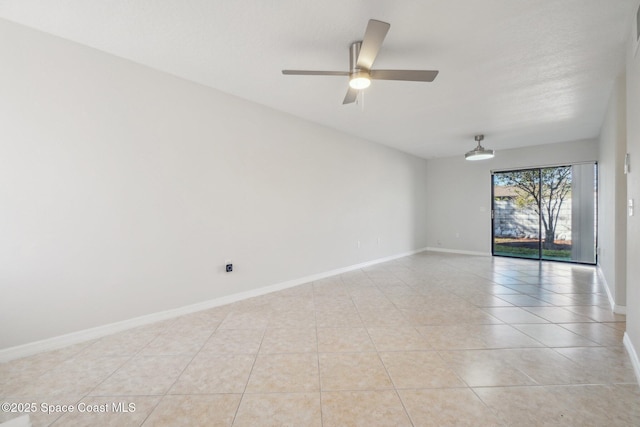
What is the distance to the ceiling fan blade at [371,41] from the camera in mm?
1717

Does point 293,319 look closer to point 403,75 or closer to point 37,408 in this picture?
point 37,408

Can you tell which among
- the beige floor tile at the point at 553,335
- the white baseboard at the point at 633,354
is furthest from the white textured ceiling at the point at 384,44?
the beige floor tile at the point at 553,335

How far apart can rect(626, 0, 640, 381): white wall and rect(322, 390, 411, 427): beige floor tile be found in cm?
170

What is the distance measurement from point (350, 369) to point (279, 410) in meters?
0.60

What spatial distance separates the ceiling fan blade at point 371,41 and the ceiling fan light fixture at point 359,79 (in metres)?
0.06

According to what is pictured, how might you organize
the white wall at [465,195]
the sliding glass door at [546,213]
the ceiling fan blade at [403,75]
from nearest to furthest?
1. the ceiling fan blade at [403,75]
2. the sliding glass door at [546,213]
3. the white wall at [465,195]

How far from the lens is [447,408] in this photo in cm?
154

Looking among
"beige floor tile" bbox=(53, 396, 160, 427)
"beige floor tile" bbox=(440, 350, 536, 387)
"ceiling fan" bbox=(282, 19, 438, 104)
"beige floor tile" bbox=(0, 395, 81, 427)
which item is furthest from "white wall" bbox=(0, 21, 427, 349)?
"beige floor tile" bbox=(440, 350, 536, 387)

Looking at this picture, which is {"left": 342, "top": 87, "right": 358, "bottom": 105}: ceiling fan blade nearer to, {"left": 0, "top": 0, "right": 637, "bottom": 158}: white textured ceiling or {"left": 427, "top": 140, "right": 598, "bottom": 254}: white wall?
{"left": 0, "top": 0, "right": 637, "bottom": 158}: white textured ceiling

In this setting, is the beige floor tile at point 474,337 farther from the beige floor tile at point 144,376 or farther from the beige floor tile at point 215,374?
the beige floor tile at point 144,376

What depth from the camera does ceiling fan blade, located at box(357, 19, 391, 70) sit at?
1.72m

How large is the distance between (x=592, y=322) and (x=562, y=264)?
365 cm

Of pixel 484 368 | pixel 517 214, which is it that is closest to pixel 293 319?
pixel 484 368

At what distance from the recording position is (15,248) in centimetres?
206
